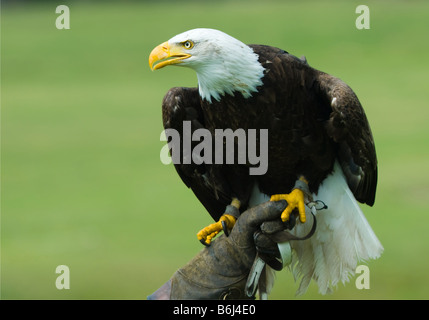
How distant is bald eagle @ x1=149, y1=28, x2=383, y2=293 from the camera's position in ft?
14.3

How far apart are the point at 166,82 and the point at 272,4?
10.7m

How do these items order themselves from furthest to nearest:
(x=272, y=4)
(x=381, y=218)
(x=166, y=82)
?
(x=272, y=4) → (x=166, y=82) → (x=381, y=218)

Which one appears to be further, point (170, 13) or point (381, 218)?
point (170, 13)

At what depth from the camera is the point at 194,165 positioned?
4.91 meters

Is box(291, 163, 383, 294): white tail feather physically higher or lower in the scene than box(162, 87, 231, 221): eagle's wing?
lower

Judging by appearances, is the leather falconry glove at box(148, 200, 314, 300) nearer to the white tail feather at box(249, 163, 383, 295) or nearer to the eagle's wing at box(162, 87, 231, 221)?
the eagle's wing at box(162, 87, 231, 221)

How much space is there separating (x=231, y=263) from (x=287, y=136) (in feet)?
2.50

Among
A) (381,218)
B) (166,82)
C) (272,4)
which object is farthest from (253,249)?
(272,4)

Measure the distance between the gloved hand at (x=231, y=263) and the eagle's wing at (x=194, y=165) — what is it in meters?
0.52

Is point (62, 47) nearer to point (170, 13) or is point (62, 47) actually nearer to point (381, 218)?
point (170, 13)

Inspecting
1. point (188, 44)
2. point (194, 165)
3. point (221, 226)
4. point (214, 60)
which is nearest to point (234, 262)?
point (221, 226)

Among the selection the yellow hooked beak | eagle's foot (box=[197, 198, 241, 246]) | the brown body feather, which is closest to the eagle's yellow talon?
the brown body feather

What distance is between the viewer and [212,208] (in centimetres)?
520

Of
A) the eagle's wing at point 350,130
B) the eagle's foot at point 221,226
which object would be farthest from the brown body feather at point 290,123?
the eagle's foot at point 221,226
